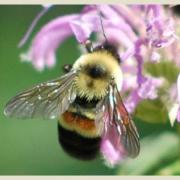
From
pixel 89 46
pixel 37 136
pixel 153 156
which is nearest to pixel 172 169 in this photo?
pixel 153 156

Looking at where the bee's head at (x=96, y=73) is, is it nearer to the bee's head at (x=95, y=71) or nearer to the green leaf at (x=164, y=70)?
the bee's head at (x=95, y=71)

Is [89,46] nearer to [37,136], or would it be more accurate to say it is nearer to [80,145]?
[80,145]

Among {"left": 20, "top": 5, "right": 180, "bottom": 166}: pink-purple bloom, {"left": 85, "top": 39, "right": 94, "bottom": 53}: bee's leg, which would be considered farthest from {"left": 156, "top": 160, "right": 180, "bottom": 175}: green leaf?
{"left": 85, "top": 39, "right": 94, "bottom": 53}: bee's leg

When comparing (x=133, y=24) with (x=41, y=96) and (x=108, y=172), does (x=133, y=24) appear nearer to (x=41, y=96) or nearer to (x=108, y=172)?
(x=41, y=96)

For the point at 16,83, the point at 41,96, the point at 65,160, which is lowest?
the point at 65,160

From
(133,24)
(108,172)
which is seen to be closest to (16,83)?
(108,172)

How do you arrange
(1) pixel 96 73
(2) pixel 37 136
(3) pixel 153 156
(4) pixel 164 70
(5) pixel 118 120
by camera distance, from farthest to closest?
(2) pixel 37 136, (3) pixel 153 156, (4) pixel 164 70, (1) pixel 96 73, (5) pixel 118 120
